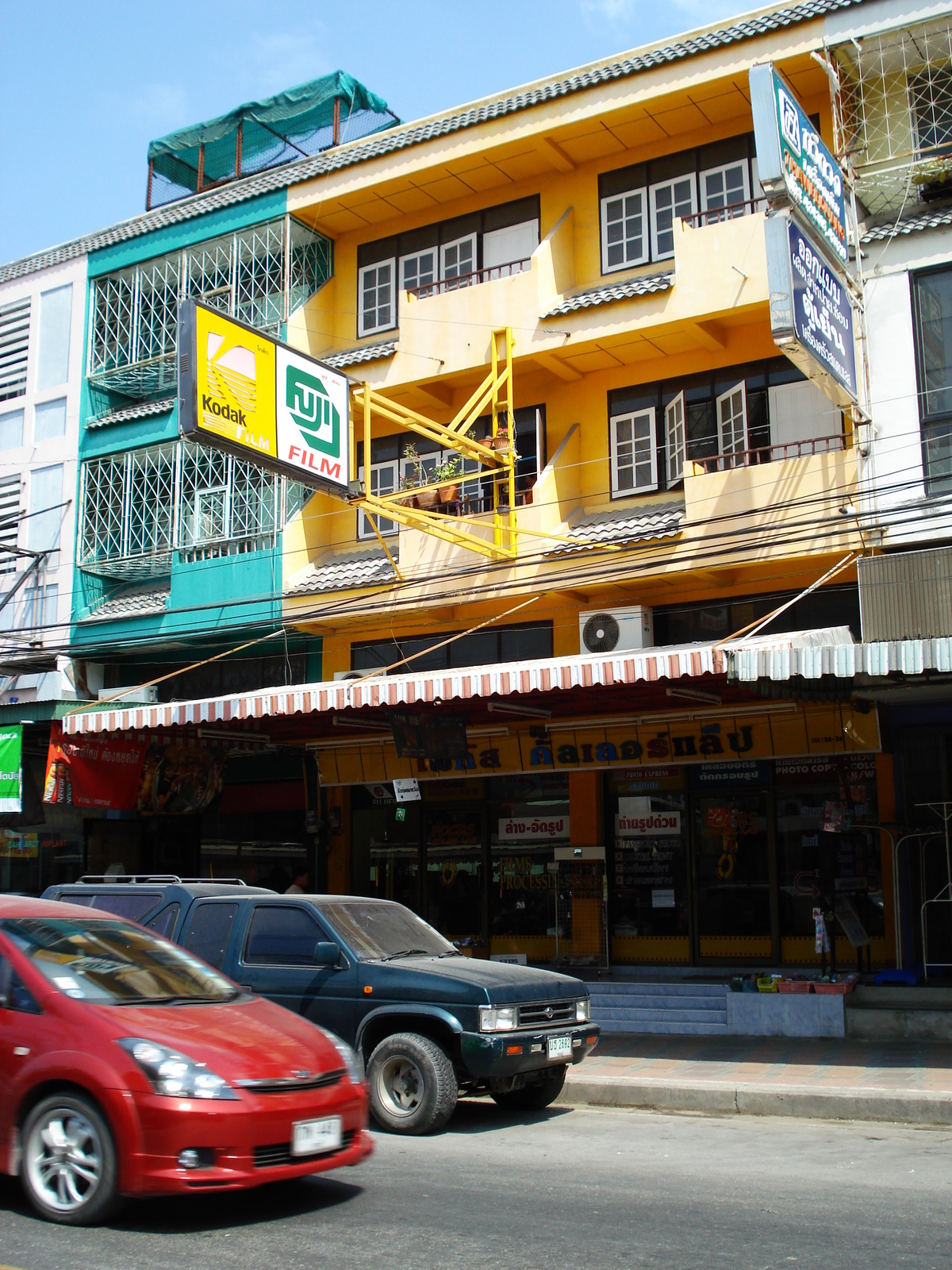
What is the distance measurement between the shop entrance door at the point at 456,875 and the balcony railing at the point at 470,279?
8130 millimetres

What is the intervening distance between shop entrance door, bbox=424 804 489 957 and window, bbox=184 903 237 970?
8.71 meters

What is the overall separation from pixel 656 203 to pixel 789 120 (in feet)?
18.2

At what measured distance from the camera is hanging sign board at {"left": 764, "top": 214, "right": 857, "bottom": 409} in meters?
12.4

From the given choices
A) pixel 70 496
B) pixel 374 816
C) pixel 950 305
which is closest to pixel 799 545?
pixel 950 305

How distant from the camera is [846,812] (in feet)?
51.4

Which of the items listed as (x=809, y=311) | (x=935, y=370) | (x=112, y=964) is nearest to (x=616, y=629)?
(x=935, y=370)

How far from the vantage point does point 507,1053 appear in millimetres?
8938

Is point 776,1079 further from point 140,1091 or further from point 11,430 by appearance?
point 11,430

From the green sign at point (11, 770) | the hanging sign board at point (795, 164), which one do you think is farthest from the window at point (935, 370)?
the green sign at point (11, 770)

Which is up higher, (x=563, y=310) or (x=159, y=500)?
(x=563, y=310)

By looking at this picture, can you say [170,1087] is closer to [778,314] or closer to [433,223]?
[778,314]

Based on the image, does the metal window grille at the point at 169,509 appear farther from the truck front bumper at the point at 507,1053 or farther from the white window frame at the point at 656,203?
the truck front bumper at the point at 507,1053

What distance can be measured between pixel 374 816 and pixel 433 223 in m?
9.80

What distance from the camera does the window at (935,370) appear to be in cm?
1452
